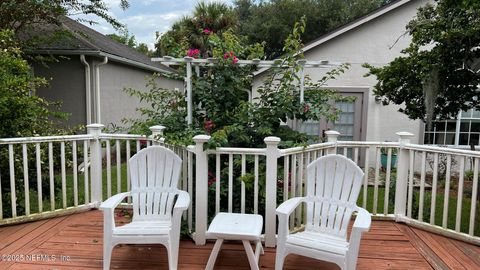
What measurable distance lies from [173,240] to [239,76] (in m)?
2.00

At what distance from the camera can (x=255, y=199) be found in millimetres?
3199

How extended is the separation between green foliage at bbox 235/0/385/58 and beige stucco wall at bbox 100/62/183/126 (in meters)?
9.88

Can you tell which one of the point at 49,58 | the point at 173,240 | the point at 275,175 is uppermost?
the point at 49,58

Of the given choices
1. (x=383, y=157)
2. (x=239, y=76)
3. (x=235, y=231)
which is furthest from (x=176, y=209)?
(x=383, y=157)

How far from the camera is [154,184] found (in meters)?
3.19

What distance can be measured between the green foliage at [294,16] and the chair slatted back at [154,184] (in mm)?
15717

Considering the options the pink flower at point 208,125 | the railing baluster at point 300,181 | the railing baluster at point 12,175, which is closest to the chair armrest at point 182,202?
the pink flower at point 208,125

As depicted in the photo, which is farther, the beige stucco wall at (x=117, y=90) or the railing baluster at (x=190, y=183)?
the beige stucco wall at (x=117, y=90)

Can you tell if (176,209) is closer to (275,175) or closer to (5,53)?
(275,175)

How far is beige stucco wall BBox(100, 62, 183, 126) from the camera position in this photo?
25.7 ft

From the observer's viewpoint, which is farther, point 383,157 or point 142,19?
point 142,19

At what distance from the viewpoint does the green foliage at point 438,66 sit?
4352mm

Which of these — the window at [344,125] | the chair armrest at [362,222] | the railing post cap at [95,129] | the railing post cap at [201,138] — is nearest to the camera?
the chair armrest at [362,222]

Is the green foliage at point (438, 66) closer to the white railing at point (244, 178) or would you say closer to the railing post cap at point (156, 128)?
the white railing at point (244, 178)
